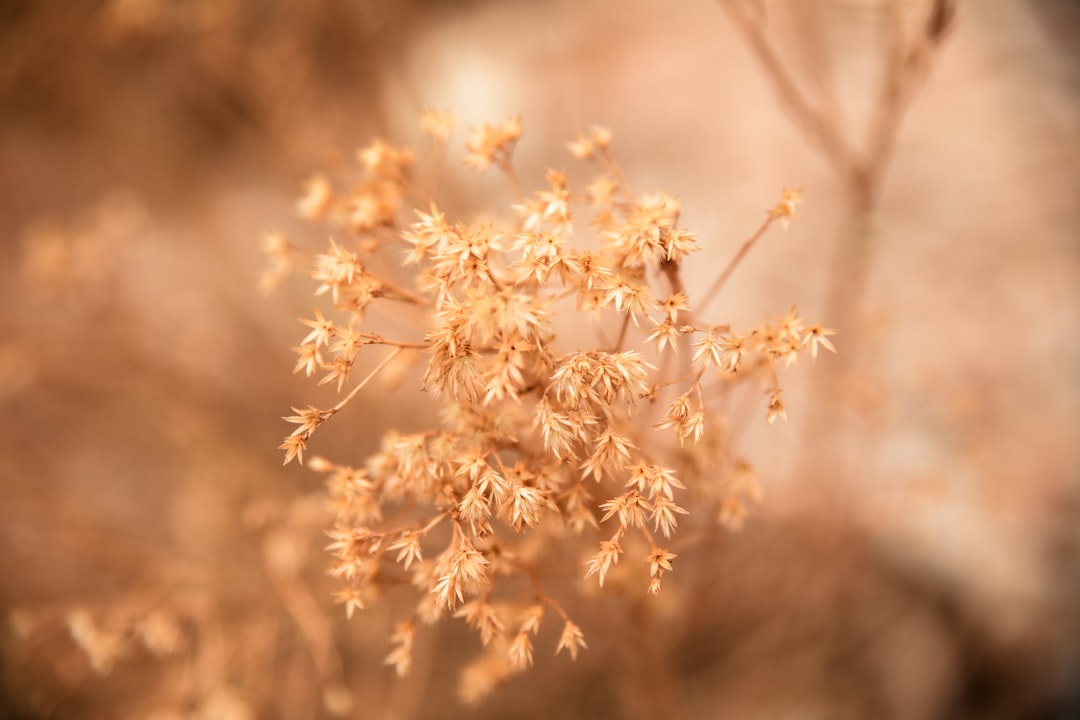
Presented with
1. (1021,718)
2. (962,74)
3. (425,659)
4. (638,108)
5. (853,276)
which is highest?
(638,108)

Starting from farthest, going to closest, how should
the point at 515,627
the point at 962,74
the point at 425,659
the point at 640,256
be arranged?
the point at 962,74, the point at 425,659, the point at 515,627, the point at 640,256

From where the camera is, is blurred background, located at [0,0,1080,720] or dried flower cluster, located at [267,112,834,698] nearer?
dried flower cluster, located at [267,112,834,698]

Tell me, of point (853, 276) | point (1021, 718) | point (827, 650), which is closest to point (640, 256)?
point (853, 276)

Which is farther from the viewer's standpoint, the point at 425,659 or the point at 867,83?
the point at 867,83

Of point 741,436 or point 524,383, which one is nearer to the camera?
point 524,383

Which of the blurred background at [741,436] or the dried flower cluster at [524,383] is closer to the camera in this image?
the dried flower cluster at [524,383]

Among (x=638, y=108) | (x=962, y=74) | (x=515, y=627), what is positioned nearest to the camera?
(x=515, y=627)

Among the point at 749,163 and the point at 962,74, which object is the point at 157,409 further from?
the point at 962,74

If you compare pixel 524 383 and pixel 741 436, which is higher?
pixel 741 436
